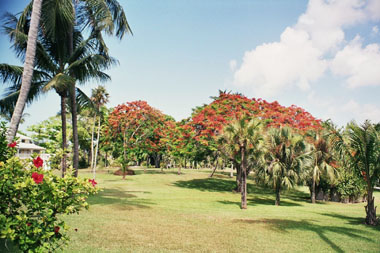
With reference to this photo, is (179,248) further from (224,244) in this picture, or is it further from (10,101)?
(10,101)

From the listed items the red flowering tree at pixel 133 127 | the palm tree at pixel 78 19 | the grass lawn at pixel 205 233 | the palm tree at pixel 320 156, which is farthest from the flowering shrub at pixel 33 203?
the red flowering tree at pixel 133 127

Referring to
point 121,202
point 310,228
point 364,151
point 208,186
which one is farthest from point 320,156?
point 121,202

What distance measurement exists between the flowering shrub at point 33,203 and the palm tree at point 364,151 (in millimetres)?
12505

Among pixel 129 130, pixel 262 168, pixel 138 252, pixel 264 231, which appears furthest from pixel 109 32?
pixel 129 130

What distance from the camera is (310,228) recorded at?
11172mm

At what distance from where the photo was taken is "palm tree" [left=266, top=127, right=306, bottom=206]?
61.0 ft

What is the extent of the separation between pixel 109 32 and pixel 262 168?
1393 cm

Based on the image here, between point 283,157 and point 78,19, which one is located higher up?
point 78,19

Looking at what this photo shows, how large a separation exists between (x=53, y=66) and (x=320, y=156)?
20.9 metres

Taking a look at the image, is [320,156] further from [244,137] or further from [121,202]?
[121,202]

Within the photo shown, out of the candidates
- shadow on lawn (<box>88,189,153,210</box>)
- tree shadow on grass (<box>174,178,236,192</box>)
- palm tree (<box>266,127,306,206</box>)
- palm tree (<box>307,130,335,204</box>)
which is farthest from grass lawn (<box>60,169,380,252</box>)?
tree shadow on grass (<box>174,178,236,192</box>)

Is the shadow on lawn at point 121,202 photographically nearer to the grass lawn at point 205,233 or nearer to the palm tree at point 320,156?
the grass lawn at point 205,233

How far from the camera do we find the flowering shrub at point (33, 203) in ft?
12.9

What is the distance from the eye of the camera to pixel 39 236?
4.06 metres
